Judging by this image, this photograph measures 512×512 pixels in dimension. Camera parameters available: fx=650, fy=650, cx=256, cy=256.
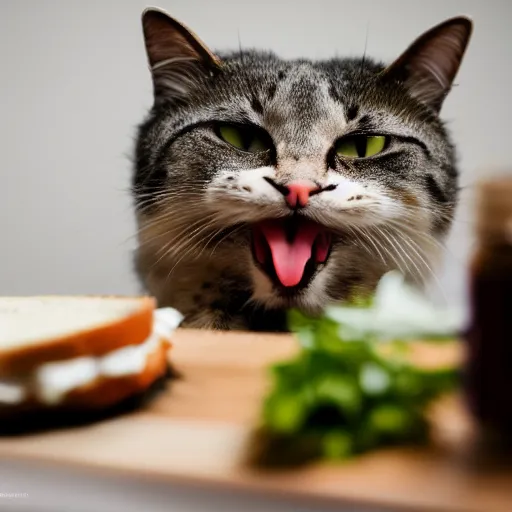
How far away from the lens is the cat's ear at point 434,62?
1.03 meters

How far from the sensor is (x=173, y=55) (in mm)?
1106

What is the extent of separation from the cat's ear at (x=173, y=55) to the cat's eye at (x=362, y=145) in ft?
0.86

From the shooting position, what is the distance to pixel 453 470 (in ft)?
1.67

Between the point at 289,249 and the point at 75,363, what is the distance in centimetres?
43

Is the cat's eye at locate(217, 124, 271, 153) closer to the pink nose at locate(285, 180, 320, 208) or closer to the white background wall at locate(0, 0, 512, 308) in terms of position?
the pink nose at locate(285, 180, 320, 208)

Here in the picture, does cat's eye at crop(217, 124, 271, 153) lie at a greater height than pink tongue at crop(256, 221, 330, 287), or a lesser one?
greater

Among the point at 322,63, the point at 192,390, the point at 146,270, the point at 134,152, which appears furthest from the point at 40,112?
the point at 192,390

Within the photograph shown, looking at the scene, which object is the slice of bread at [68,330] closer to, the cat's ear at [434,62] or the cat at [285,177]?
the cat at [285,177]

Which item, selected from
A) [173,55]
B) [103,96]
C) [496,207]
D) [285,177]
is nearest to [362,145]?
[285,177]

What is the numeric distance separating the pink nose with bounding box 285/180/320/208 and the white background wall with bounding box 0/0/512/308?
1.40ft

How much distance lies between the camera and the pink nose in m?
0.89

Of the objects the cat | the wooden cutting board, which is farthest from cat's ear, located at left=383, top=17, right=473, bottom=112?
the wooden cutting board

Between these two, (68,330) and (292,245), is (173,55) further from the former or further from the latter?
(68,330)

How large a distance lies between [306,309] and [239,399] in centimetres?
37
